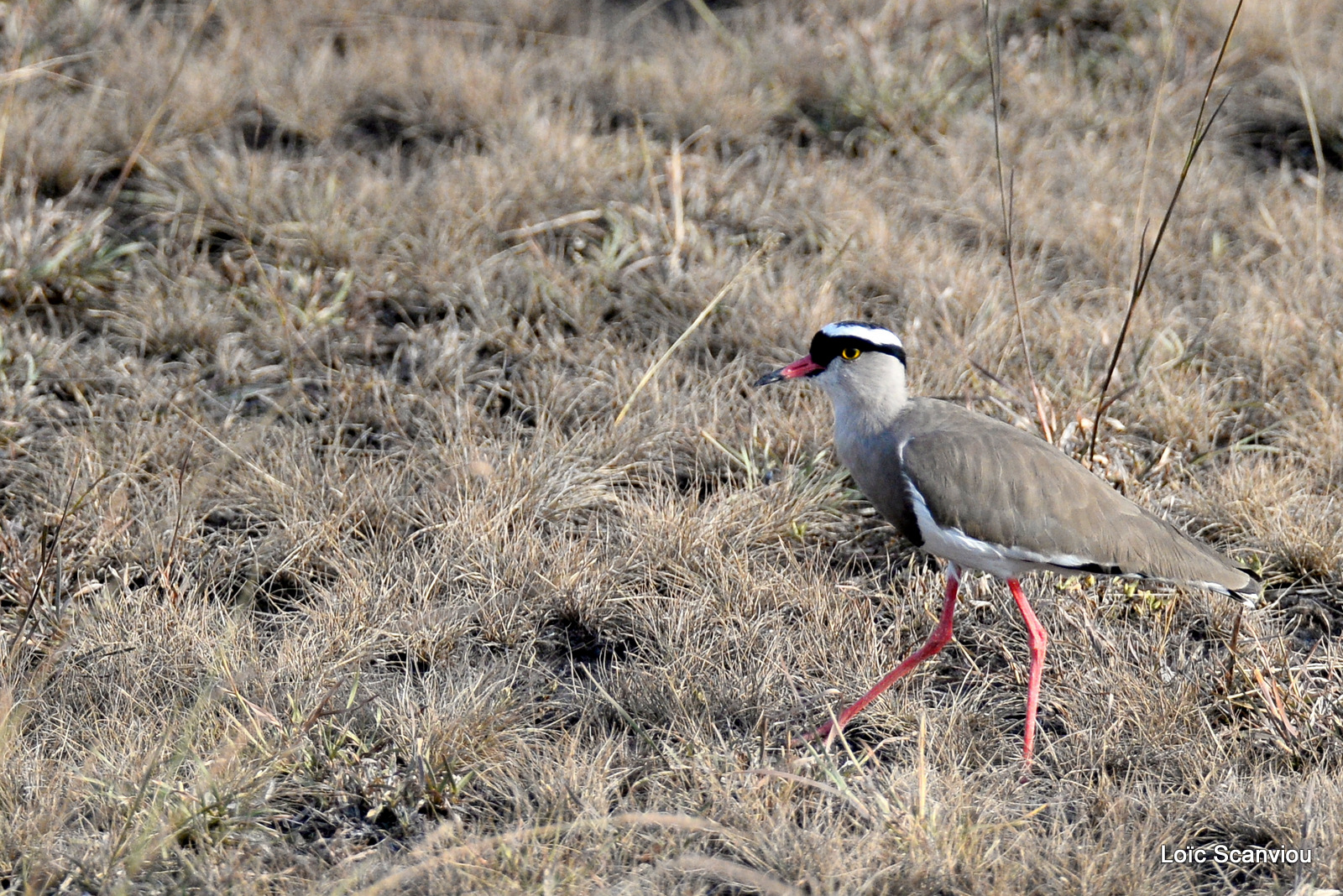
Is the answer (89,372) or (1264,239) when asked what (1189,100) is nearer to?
(1264,239)

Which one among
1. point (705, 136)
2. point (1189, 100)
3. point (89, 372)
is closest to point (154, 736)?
point (89, 372)

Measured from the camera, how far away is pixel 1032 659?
352 centimetres

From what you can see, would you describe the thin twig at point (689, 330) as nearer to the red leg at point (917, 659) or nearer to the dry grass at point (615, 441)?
the dry grass at point (615, 441)

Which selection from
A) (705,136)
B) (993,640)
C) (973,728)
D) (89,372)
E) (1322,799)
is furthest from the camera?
(705,136)

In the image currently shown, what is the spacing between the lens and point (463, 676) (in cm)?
357

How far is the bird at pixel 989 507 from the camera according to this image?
3.42 metres

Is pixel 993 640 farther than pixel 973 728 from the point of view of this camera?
Yes

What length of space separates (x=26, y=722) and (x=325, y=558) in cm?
102

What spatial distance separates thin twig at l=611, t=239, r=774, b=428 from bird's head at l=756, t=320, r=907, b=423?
2.65 ft

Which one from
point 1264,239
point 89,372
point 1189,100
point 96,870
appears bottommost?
point 96,870

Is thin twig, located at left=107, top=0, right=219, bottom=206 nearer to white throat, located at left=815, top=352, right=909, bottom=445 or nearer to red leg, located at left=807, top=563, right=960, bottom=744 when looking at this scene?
white throat, located at left=815, top=352, right=909, bottom=445

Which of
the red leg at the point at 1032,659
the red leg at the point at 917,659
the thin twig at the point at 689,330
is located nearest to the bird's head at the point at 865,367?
the red leg at the point at 917,659

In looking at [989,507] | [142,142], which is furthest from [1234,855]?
[142,142]

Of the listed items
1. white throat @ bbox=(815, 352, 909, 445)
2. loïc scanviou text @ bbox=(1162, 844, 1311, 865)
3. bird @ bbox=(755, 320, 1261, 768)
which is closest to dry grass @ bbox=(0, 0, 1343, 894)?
loïc scanviou text @ bbox=(1162, 844, 1311, 865)
